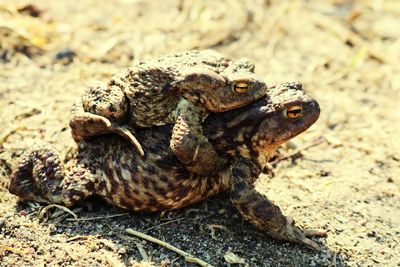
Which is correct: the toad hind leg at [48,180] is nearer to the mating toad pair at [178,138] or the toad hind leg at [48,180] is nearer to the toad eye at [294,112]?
the mating toad pair at [178,138]

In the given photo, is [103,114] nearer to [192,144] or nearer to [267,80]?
[192,144]

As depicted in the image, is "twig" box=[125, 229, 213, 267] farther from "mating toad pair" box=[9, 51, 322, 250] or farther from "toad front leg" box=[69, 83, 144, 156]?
"toad front leg" box=[69, 83, 144, 156]

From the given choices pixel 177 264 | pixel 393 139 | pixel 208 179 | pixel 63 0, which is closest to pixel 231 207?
pixel 208 179

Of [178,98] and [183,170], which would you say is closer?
[178,98]

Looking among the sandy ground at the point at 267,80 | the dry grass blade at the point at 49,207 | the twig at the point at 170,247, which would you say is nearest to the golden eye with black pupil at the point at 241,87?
the sandy ground at the point at 267,80

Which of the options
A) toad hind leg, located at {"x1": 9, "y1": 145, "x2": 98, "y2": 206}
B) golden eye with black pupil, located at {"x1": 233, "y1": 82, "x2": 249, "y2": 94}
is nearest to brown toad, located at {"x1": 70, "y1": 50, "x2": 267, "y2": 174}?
golden eye with black pupil, located at {"x1": 233, "y1": 82, "x2": 249, "y2": 94}

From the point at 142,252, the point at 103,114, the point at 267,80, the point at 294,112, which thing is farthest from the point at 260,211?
the point at 267,80
